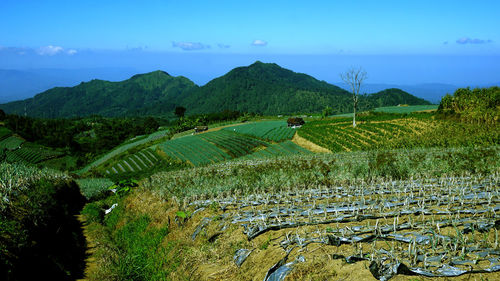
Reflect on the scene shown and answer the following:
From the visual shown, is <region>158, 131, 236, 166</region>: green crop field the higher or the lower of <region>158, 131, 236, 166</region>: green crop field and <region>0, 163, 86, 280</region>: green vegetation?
the lower

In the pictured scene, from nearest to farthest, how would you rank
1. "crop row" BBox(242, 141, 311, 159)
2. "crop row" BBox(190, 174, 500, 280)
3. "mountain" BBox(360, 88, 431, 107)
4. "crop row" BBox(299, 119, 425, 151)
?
"crop row" BBox(190, 174, 500, 280) → "crop row" BBox(299, 119, 425, 151) → "crop row" BBox(242, 141, 311, 159) → "mountain" BBox(360, 88, 431, 107)

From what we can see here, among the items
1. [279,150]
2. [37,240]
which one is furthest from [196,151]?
[37,240]

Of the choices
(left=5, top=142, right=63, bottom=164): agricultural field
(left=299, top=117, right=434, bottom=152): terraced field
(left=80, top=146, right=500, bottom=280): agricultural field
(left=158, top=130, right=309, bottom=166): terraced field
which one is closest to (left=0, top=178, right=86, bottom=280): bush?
(left=80, top=146, right=500, bottom=280): agricultural field

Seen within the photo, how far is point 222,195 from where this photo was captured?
1202 centimetres

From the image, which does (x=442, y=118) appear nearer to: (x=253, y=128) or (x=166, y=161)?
(x=253, y=128)

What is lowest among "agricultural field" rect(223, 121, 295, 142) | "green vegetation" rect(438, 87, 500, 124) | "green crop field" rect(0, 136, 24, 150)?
"green crop field" rect(0, 136, 24, 150)

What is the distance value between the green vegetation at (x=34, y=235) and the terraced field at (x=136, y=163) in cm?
4359

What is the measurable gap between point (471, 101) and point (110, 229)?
52.9m

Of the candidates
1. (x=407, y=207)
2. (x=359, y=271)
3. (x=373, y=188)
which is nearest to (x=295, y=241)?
(x=359, y=271)

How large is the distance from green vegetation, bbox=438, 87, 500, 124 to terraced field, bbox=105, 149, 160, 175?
53.0 m

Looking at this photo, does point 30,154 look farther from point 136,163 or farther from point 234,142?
point 234,142

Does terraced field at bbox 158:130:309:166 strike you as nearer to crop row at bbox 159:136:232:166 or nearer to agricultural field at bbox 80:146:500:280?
crop row at bbox 159:136:232:166

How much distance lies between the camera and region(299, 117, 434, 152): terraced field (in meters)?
46.8

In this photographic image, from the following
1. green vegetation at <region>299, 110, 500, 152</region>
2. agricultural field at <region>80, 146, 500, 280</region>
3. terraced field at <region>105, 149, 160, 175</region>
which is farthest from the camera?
terraced field at <region>105, 149, 160, 175</region>
